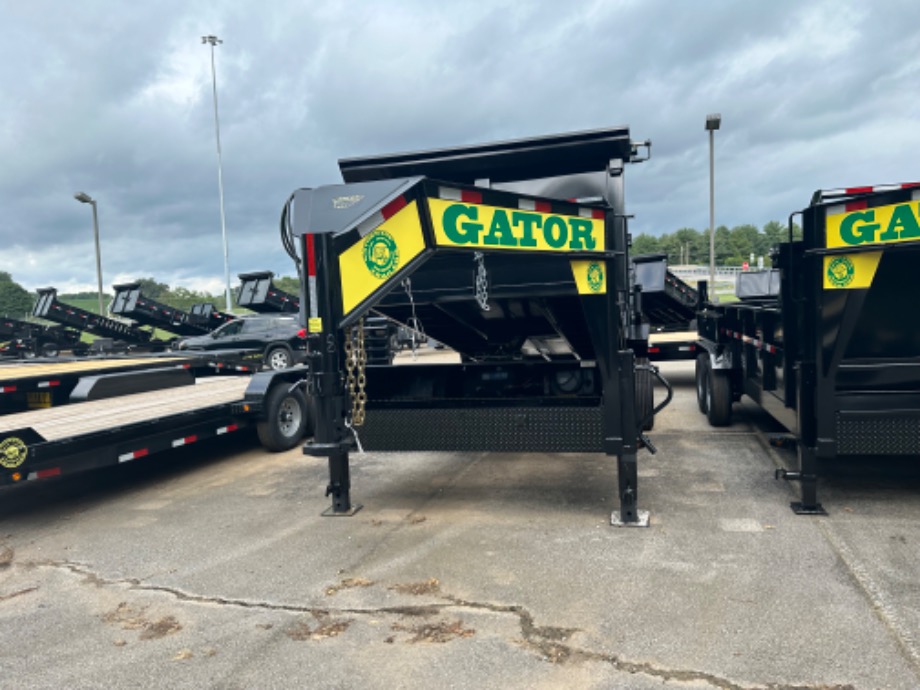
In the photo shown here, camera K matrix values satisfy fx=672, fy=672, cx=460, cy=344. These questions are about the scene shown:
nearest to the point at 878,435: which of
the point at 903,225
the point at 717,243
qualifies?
the point at 903,225

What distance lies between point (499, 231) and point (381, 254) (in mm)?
806

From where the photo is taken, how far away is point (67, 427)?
5836 millimetres

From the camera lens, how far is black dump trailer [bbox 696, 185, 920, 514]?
14.9 ft

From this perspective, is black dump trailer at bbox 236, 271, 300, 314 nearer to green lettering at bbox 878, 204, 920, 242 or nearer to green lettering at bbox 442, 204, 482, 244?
green lettering at bbox 442, 204, 482, 244

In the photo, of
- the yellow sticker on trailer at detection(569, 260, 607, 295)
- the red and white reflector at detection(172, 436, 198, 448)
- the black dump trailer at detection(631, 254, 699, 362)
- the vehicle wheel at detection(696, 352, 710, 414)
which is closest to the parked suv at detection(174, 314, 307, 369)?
the black dump trailer at detection(631, 254, 699, 362)

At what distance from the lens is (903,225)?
174 inches

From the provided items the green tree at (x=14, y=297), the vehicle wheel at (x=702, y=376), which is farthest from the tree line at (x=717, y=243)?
the vehicle wheel at (x=702, y=376)

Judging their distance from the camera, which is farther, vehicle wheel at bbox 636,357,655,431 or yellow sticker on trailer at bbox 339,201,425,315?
vehicle wheel at bbox 636,357,655,431

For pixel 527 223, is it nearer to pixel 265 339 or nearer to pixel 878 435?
pixel 878 435

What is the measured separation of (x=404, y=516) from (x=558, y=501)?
1.25m

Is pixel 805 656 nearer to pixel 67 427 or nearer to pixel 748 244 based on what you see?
pixel 67 427

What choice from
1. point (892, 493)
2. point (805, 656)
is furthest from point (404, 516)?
point (892, 493)

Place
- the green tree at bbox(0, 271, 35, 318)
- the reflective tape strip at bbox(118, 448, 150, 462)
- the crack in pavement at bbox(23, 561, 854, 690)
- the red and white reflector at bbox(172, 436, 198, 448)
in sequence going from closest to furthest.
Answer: the crack in pavement at bbox(23, 561, 854, 690) < the reflective tape strip at bbox(118, 448, 150, 462) < the red and white reflector at bbox(172, 436, 198, 448) < the green tree at bbox(0, 271, 35, 318)

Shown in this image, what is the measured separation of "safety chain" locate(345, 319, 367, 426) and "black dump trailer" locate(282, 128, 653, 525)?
0.02 metres
